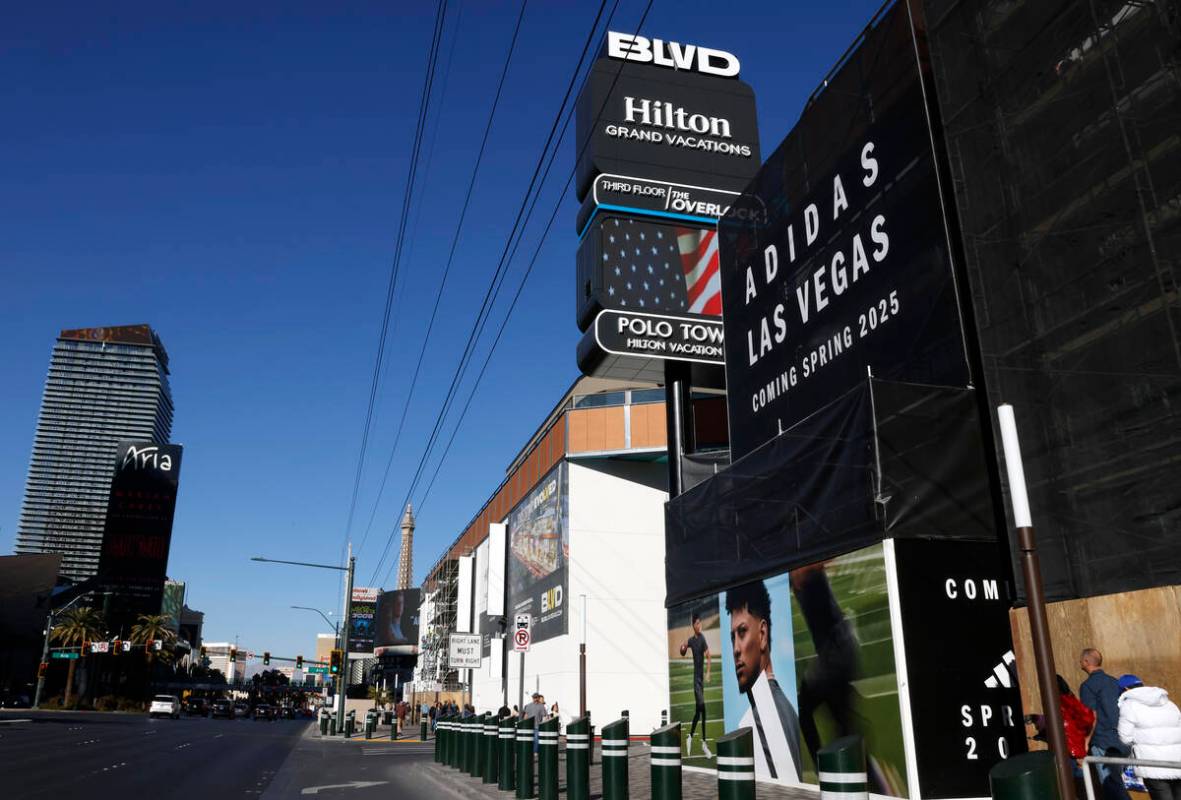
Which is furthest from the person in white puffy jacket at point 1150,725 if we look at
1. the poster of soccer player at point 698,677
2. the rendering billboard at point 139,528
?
the rendering billboard at point 139,528

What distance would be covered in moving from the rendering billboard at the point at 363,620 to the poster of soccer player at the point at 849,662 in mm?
45047

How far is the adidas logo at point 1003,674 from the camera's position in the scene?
1090cm

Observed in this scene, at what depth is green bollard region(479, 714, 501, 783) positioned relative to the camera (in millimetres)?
15164

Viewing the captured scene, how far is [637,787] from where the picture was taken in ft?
45.7

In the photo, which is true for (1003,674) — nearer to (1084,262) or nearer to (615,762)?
(615,762)

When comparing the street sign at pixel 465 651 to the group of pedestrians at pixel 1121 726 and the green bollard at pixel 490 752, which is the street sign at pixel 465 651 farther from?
the group of pedestrians at pixel 1121 726

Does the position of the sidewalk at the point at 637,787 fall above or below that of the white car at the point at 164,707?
below

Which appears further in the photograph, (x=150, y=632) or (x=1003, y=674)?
(x=150, y=632)

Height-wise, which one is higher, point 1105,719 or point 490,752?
point 1105,719

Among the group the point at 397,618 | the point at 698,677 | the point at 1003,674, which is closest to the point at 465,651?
the point at 698,677

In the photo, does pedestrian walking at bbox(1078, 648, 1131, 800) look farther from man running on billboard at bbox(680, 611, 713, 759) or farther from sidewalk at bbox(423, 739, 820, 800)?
man running on billboard at bbox(680, 611, 713, 759)

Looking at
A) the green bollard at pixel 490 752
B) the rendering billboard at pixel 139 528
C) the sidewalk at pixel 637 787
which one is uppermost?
the rendering billboard at pixel 139 528

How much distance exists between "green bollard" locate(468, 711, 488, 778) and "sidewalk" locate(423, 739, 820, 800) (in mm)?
194

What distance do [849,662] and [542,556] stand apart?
1196 inches
